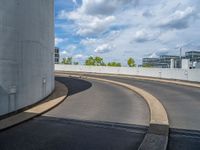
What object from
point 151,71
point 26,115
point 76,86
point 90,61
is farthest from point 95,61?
point 26,115

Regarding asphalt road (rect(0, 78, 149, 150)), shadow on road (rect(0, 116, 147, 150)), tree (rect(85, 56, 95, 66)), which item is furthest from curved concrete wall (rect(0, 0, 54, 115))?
tree (rect(85, 56, 95, 66))

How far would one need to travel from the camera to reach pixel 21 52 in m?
9.29

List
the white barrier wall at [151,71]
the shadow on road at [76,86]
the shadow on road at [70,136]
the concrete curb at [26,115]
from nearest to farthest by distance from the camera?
the shadow on road at [70,136] → the concrete curb at [26,115] → the shadow on road at [76,86] → the white barrier wall at [151,71]

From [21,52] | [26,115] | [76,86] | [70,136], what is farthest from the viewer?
[76,86]

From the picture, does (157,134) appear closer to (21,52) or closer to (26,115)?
(26,115)

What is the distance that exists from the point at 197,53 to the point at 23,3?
8978 cm

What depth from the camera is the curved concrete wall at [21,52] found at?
834cm


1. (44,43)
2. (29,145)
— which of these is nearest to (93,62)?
(44,43)

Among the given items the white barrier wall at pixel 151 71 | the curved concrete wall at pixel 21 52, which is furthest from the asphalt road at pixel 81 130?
the white barrier wall at pixel 151 71

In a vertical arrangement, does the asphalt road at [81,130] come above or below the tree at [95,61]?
below

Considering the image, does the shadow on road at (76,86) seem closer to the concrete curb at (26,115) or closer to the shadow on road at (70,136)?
the concrete curb at (26,115)

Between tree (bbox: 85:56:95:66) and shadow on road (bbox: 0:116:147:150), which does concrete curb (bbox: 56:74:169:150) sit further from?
tree (bbox: 85:56:95:66)

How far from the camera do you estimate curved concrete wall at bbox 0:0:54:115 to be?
8344mm

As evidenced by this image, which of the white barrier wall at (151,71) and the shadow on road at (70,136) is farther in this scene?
the white barrier wall at (151,71)
